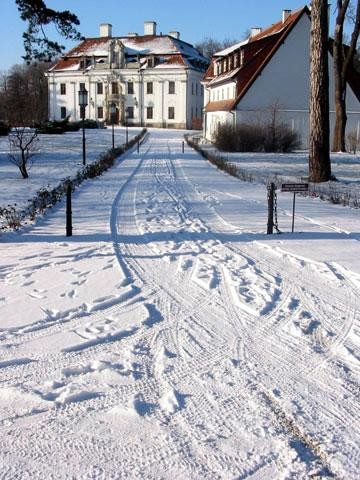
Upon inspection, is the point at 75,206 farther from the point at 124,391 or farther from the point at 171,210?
the point at 124,391

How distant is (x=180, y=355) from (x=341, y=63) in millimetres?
32416

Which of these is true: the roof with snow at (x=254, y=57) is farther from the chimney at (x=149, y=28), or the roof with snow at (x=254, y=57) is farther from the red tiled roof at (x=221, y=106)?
the chimney at (x=149, y=28)

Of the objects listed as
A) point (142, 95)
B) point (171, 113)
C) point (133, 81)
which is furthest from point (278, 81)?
point (133, 81)

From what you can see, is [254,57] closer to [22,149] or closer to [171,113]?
[22,149]

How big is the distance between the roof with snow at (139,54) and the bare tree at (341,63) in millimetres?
47522

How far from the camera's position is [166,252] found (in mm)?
8633

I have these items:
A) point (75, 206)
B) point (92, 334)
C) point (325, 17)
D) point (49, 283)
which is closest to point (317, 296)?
point (92, 334)

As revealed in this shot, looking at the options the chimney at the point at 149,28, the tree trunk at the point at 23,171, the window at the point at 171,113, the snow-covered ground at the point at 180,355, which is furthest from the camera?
the chimney at the point at 149,28

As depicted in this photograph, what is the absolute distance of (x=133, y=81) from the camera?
80562mm

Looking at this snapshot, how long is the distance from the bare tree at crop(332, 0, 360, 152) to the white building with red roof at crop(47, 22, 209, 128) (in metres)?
46.4

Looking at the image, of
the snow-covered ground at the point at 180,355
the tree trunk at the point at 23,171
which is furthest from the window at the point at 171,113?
the snow-covered ground at the point at 180,355

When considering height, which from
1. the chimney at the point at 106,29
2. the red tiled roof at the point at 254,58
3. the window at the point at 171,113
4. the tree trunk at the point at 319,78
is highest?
the chimney at the point at 106,29

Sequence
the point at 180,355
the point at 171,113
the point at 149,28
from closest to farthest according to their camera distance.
A: 1. the point at 180,355
2. the point at 171,113
3. the point at 149,28

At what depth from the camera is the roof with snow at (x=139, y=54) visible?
7938 centimetres
